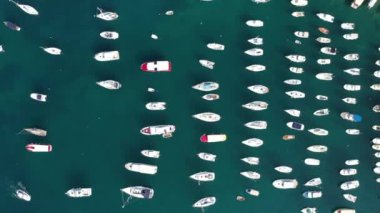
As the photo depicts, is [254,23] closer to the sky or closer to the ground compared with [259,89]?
closer to the sky

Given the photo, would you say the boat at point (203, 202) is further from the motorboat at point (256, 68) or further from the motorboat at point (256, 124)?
the motorboat at point (256, 68)

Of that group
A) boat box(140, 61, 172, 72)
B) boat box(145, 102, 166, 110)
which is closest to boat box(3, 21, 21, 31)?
boat box(140, 61, 172, 72)

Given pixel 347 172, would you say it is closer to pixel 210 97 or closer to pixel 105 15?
pixel 210 97

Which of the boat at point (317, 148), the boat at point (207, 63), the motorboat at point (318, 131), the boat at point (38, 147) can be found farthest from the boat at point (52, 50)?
the boat at point (317, 148)

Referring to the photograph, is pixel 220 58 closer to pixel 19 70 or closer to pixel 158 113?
pixel 158 113

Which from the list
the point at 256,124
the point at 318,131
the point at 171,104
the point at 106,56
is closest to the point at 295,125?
the point at 318,131

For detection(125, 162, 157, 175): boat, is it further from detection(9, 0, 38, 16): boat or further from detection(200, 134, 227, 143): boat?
detection(9, 0, 38, 16): boat

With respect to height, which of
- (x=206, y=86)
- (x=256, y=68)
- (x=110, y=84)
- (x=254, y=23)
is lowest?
(x=110, y=84)
